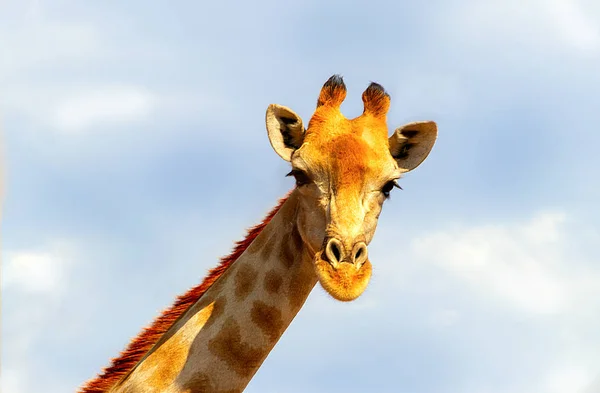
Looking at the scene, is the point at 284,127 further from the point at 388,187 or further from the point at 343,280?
the point at 343,280

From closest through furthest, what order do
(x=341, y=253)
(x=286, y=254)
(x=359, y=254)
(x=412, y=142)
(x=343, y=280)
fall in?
(x=343, y=280) → (x=341, y=253) → (x=359, y=254) → (x=286, y=254) → (x=412, y=142)

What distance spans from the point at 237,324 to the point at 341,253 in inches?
79.8

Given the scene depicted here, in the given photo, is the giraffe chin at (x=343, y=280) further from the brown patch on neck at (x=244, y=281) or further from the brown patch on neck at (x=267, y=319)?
the brown patch on neck at (x=244, y=281)

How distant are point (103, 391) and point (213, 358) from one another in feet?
6.20

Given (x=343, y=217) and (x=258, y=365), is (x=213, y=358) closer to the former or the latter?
(x=258, y=365)

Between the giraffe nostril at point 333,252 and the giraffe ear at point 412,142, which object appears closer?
the giraffe nostril at point 333,252

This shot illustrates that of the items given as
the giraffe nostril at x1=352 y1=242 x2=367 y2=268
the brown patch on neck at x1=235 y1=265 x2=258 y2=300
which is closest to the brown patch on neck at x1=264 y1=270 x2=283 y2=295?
the brown patch on neck at x1=235 y1=265 x2=258 y2=300

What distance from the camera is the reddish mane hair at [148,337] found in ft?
44.3

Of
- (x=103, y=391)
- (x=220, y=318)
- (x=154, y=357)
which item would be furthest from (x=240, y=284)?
(x=103, y=391)

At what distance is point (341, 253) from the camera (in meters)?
11.7

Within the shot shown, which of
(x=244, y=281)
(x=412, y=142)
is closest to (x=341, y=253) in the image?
(x=244, y=281)

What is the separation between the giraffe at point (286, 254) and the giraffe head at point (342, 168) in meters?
0.01

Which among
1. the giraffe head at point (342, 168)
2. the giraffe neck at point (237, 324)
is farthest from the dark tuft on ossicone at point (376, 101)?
the giraffe neck at point (237, 324)

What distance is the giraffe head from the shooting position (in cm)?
1170
